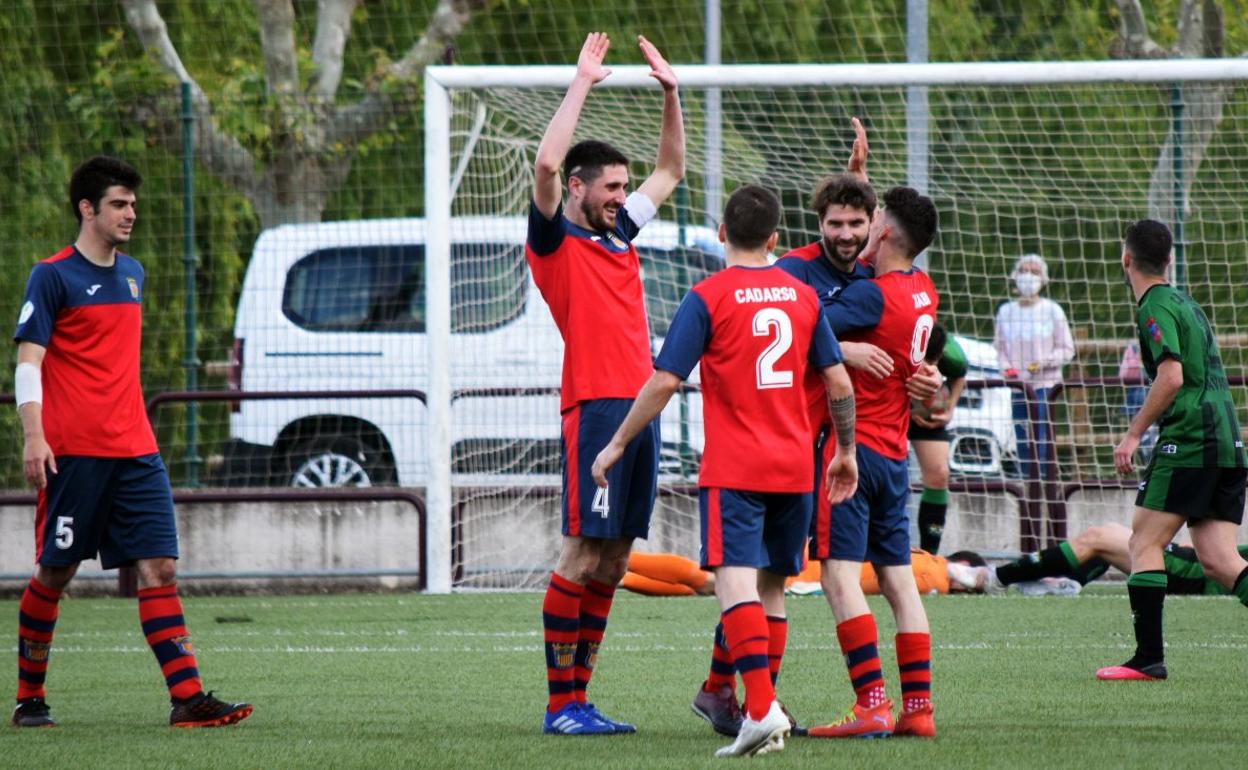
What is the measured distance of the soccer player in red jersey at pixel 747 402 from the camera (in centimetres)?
572

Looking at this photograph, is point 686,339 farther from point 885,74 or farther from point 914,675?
point 885,74

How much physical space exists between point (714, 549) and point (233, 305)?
1242 cm

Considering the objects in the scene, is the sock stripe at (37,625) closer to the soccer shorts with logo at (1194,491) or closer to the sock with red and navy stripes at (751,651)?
the sock with red and navy stripes at (751,651)

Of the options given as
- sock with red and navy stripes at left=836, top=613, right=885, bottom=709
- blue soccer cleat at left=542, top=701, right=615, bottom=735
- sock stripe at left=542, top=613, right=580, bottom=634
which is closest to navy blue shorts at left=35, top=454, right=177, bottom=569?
sock stripe at left=542, top=613, right=580, bottom=634

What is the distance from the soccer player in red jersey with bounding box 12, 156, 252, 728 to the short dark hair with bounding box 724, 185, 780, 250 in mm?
2360

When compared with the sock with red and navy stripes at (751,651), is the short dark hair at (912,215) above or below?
above

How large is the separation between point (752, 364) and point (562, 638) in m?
1.22

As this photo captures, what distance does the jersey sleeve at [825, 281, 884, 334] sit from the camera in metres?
6.10

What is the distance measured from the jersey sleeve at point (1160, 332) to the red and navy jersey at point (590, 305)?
7.72 feet

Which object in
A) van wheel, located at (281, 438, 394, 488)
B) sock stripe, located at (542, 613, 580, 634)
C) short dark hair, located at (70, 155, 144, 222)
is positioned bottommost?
sock stripe, located at (542, 613, 580, 634)

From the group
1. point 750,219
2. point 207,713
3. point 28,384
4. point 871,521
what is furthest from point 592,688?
point 28,384

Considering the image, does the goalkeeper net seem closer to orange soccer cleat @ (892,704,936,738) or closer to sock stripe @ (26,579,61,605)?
sock stripe @ (26,579,61,605)

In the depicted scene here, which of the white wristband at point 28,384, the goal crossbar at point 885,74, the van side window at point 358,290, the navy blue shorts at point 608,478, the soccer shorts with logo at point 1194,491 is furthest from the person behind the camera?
the van side window at point 358,290

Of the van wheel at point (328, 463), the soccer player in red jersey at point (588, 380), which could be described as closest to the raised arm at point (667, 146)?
the soccer player in red jersey at point (588, 380)
